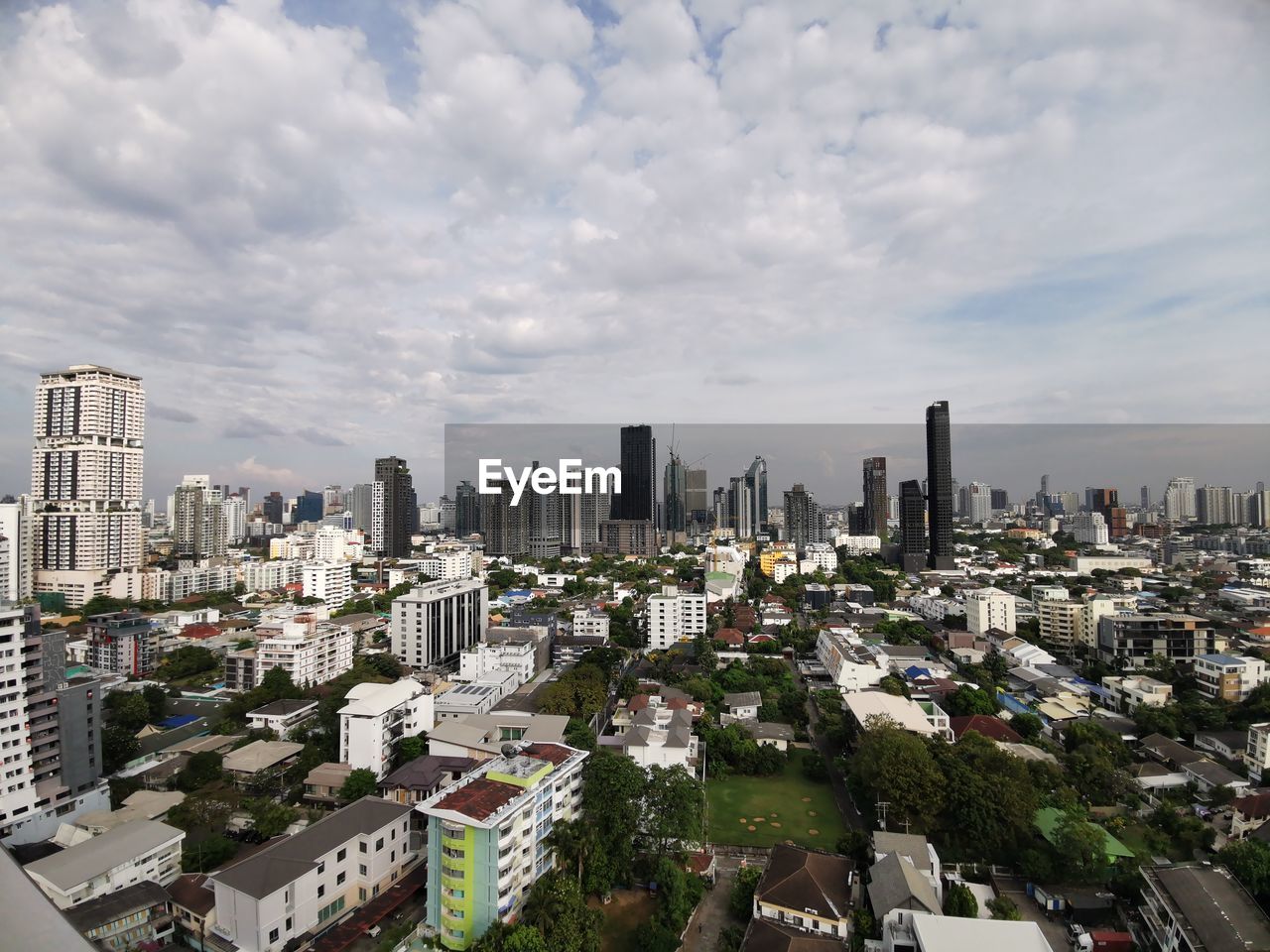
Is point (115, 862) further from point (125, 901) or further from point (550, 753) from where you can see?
point (550, 753)

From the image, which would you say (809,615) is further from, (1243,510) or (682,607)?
(1243,510)

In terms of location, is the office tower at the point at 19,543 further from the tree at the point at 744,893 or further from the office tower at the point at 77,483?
the tree at the point at 744,893

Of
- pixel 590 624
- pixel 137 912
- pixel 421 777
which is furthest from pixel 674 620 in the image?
pixel 137 912

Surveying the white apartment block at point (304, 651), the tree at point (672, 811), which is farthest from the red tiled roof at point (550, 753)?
the white apartment block at point (304, 651)

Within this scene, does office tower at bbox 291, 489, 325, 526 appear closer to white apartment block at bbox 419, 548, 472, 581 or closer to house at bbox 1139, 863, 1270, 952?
white apartment block at bbox 419, 548, 472, 581

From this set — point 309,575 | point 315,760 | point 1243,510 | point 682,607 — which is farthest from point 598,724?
point 1243,510

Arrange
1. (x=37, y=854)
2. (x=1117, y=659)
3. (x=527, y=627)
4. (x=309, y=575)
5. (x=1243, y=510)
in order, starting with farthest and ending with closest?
(x=1243, y=510), (x=309, y=575), (x=527, y=627), (x=1117, y=659), (x=37, y=854)

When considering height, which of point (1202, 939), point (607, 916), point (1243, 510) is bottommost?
point (607, 916)
